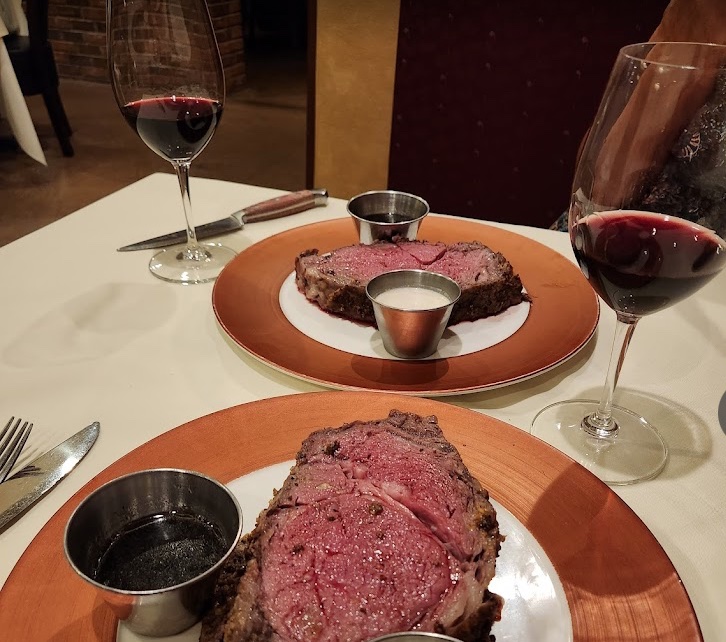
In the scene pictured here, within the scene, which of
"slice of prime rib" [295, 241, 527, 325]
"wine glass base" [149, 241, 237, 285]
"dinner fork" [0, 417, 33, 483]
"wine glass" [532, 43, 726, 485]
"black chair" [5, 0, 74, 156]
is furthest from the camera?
"black chair" [5, 0, 74, 156]

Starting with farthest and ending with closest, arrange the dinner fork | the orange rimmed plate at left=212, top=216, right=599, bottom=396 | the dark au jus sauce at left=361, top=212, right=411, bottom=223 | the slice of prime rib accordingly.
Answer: the dark au jus sauce at left=361, top=212, right=411, bottom=223 < the slice of prime rib < the orange rimmed plate at left=212, top=216, right=599, bottom=396 < the dinner fork

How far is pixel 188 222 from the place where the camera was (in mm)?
1866

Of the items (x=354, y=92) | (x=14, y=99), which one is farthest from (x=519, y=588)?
(x=14, y=99)

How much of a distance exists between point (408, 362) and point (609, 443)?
0.45 meters

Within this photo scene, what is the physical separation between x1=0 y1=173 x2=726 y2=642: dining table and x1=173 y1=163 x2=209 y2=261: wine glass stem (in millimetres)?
129

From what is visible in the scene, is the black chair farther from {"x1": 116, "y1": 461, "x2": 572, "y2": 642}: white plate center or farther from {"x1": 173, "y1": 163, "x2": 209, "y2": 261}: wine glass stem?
{"x1": 116, "y1": 461, "x2": 572, "y2": 642}: white plate center

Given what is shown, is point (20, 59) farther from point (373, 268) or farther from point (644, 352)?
point (644, 352)

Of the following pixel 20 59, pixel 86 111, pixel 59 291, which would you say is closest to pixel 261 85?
pixel 86 111

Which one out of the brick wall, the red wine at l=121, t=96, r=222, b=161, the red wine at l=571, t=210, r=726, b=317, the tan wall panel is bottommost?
the brick wall

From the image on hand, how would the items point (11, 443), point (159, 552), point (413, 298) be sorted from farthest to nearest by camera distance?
1. point (413, 298)
2. point (11, 443)
3. point (159, 552)

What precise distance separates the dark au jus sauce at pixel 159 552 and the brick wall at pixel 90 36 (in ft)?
28.2

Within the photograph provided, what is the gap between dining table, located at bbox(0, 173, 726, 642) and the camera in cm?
99

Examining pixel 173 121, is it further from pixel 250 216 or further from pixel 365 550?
pixel 365 550

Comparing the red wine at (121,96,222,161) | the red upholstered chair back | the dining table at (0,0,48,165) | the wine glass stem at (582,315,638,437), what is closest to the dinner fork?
the red wine at (121,96,222,161)
